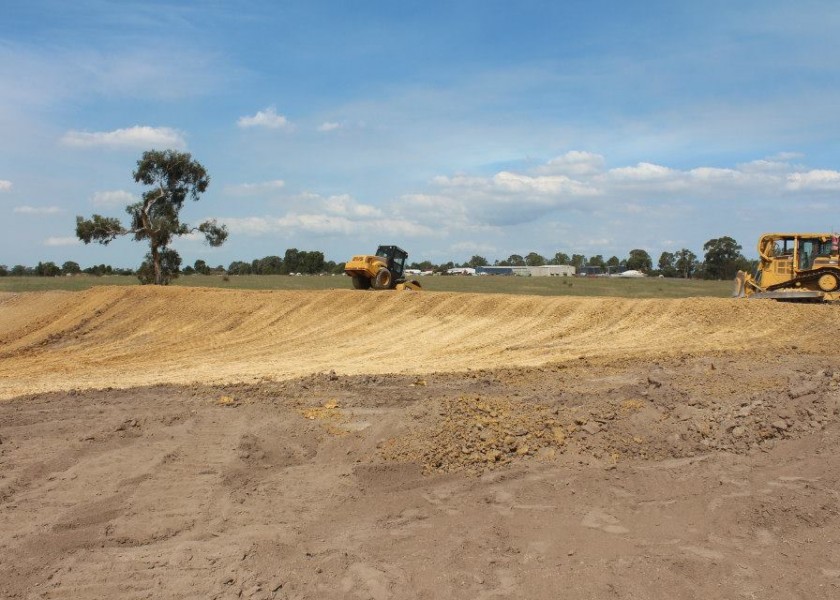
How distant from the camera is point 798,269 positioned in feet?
68.4

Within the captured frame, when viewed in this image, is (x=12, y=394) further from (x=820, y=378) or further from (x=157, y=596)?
(x=820, y=378)

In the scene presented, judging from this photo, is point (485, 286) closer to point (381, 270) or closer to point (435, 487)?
point (381, 270)

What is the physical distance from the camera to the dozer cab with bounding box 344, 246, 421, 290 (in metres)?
26.4

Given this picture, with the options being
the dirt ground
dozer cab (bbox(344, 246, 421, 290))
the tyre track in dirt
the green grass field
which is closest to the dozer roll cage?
dozer cab (bbox(344, 246, 421, 290))

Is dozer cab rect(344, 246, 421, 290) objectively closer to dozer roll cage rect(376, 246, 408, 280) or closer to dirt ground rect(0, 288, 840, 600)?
dozer roll cage rect(376, 246, 408, 280)

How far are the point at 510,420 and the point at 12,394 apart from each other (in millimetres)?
8086

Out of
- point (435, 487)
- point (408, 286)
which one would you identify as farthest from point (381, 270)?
point (435, 487)

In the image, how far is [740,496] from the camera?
5.87 metres

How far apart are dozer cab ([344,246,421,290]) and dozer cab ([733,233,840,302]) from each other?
12.3 meters

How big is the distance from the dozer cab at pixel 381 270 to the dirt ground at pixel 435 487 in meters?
15.6

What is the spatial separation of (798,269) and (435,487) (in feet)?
61.6

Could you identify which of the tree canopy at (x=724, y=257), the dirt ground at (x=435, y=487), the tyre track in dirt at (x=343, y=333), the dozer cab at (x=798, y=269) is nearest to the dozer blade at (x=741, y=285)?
the dozer cab at (x=798, y=269)

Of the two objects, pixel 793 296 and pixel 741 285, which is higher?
pixel 741 285

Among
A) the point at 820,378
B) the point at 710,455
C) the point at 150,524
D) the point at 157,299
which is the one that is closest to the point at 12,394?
the point at 150,524
